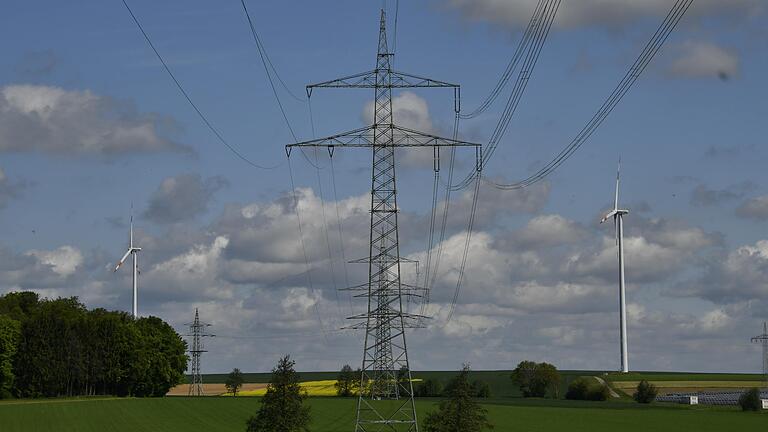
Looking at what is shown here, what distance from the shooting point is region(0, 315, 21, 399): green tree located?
184500 mm

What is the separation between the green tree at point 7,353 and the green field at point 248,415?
9.19 meters

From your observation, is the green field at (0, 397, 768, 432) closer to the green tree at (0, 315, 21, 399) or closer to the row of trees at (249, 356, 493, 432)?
the green tree at (0, 315, 21, 399)

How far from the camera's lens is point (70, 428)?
13075cm

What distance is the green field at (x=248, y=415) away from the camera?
13700 cm

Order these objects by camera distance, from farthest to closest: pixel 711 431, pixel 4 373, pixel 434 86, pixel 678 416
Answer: pixel 4 373 < pixel 678 416 < pixel 711 431 < pixel 434 86

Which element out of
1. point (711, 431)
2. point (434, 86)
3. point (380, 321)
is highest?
point (434, 86)

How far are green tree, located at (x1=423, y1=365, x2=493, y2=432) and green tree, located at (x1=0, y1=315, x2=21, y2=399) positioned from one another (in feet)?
368

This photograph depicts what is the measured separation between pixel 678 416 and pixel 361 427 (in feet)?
196

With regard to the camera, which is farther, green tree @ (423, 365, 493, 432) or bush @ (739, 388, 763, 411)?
bush @ (739, 388, 763, 411)

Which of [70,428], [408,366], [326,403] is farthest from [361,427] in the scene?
[326,403]

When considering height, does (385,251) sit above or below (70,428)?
above

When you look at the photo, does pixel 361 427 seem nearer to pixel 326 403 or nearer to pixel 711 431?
pixel 711 431

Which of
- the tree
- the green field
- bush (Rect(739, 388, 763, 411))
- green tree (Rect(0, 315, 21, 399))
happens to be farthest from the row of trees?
bush (Rect(739, 388, 763, 411))

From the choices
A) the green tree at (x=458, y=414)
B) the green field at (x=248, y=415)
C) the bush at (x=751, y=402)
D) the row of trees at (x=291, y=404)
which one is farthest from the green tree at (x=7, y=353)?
the green tree at (x=458, y=414)
